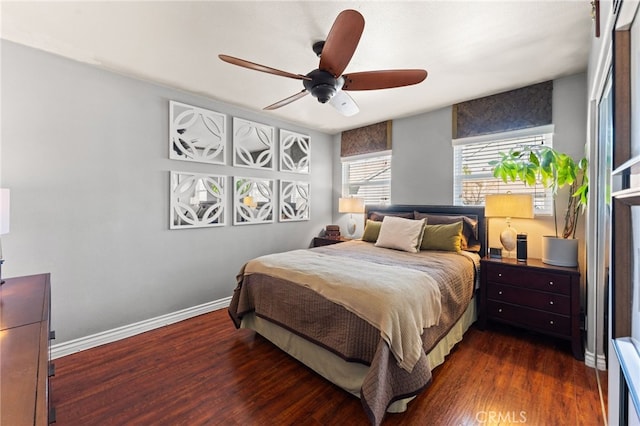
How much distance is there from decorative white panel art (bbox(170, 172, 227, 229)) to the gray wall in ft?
0.29

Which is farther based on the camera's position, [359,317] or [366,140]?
[366,140]

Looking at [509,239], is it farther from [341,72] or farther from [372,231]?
[341,72]

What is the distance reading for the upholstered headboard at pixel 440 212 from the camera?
308 cm


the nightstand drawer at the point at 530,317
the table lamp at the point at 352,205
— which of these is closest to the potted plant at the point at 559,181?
the nightstand drawer at the point at 530,317

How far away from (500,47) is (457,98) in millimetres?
1052

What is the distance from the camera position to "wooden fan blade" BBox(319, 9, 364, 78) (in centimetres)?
142

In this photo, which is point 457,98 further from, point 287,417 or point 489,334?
point 287,417

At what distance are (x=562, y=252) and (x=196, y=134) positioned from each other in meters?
3.82

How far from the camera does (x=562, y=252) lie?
7.83 ft

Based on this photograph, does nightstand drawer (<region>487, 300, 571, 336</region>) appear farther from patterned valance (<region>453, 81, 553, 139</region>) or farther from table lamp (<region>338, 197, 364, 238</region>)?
table lamp (<region>338, 197, 364, 238</region>)

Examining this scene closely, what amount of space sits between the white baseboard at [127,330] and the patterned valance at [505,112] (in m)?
3.69

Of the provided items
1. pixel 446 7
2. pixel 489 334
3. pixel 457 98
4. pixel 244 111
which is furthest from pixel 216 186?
pixel 489 334

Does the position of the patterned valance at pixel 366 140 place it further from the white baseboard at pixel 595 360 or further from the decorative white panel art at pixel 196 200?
the white baseboard at pixel 595 360

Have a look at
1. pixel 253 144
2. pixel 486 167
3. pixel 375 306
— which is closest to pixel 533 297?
pixel 486 167
